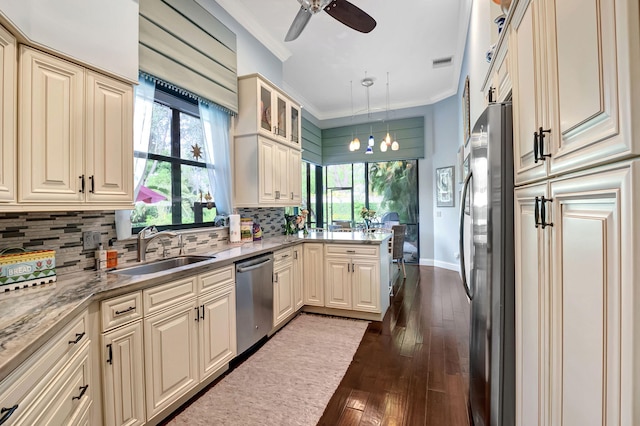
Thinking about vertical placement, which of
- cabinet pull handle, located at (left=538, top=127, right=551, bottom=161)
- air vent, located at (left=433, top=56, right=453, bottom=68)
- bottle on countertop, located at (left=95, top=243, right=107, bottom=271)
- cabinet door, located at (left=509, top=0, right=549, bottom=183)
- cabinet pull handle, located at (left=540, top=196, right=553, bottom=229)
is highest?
air vent, located at (left=433, top=56, right=453, bottom=68)

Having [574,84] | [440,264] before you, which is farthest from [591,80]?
[440,264]

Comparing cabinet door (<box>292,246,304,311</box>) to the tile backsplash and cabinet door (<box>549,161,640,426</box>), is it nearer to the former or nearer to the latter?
the tile backsplash

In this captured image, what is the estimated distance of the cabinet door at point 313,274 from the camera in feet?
11.6

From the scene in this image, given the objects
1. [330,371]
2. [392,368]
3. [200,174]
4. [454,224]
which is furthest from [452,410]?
[454,224]

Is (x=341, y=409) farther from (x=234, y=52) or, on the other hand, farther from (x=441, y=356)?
(x=234, y=52)

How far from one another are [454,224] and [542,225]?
4.91 m

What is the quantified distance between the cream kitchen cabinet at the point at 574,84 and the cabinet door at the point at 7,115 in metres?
2.10

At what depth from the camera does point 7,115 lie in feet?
4.19

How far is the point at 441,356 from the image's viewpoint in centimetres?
254

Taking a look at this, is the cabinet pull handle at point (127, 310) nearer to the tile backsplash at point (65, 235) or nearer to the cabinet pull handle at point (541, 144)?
the tile backsplash at point (65, 235)

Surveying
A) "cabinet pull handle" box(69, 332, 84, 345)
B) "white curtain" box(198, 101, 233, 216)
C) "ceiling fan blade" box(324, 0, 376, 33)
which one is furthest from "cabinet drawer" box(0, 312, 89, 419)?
"ceiling fan blade" box(324, 0, 376, 33)

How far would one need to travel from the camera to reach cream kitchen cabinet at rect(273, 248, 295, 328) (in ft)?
9.78

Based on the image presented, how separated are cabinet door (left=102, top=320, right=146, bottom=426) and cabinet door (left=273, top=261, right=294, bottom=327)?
57.1 inches

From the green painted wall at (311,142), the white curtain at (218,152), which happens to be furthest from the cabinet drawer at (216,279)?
the green painted wall at (311,142)
